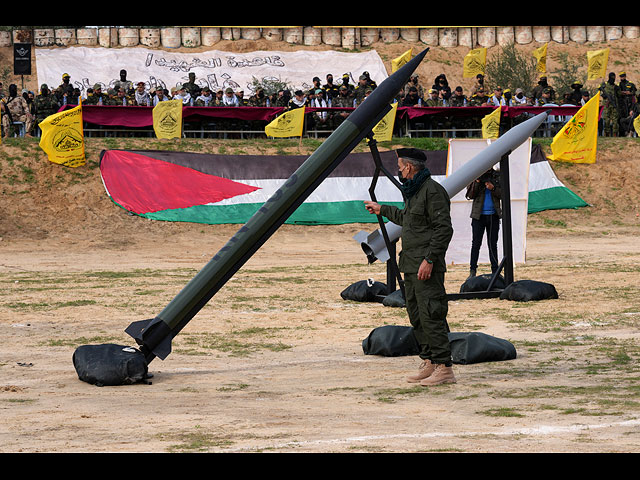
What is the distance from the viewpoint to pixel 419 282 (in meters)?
8.76

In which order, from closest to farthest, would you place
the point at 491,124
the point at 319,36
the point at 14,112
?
the point at 14,112, the point at 491,124, the point at 319,36

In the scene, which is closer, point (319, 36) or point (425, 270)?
point (425, 270)

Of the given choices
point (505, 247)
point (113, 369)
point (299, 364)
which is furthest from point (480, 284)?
point (113, 369)

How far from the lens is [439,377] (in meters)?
8.77

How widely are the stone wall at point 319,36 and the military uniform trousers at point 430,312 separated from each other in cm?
4886

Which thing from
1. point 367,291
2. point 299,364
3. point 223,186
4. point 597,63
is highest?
point 597,63

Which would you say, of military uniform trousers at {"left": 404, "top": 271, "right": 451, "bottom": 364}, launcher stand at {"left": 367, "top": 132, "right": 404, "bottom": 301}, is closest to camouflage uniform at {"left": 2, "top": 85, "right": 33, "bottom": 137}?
launcher stand at {"left": 367, "top": 132, "right": 404, "bottom": 301}

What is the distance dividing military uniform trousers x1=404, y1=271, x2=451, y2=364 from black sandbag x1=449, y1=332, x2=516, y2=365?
3.16ft

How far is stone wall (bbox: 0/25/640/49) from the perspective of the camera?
55000 mm

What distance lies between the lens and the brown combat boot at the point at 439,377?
874cm

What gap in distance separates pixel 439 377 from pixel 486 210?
7.25m

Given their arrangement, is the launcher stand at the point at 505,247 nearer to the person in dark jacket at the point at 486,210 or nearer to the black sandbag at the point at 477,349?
the person in dark jacket at the point at 486,210

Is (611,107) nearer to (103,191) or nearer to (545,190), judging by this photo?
(545,190)

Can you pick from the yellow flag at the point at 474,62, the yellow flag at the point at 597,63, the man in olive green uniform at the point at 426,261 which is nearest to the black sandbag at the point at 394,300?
the man in olive green uniform at the point at 426,261
